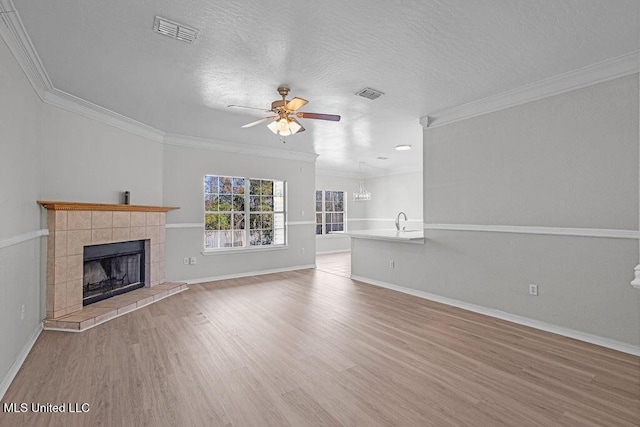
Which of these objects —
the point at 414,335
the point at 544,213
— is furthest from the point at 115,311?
the point at 544,213

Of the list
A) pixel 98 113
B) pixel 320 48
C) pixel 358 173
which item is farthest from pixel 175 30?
pixel 358 173

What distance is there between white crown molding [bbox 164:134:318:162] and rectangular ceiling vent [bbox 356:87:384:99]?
126 inches

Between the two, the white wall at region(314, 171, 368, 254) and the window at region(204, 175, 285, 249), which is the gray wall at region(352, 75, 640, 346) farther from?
the white wall at region(314, 171, 368, 254)

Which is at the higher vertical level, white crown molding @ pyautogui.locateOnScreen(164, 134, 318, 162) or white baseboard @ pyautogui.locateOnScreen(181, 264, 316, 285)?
white crown molding @ pyautogui.locateOnScreen(164, 134, 318, 162)

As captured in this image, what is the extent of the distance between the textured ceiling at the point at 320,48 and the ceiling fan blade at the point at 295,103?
255 millimetres

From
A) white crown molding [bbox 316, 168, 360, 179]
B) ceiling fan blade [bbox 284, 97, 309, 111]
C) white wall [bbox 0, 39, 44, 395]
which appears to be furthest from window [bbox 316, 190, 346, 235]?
white wall [bbox 0, 39, 44, 395]

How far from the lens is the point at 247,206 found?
6297 mm

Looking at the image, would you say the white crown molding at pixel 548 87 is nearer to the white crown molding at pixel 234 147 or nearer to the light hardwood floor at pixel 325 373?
the light hardwood floor at pixel 325 373

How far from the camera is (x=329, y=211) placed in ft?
32.6

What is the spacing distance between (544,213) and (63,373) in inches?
187

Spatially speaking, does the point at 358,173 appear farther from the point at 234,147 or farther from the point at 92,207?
the point at 92,207

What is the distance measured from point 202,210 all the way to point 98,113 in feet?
7.30

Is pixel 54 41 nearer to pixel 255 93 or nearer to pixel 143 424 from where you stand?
pixel 255 93

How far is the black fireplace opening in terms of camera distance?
13.4 feet
